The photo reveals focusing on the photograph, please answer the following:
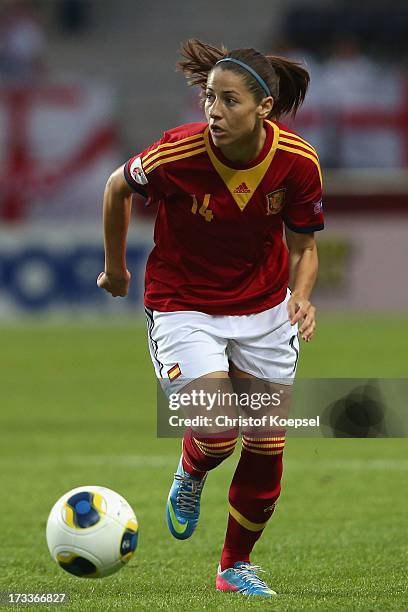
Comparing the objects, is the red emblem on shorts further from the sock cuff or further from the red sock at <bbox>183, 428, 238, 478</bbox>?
the sock cuff

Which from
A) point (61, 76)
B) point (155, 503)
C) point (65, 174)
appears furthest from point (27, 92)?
point (155, 503)

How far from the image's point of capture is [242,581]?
5094 mm

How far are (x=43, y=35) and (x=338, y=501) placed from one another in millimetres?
17749

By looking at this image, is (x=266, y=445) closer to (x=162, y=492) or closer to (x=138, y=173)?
(x=138, y=173)

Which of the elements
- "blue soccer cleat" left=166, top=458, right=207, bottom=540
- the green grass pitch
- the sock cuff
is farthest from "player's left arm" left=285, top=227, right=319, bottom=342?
the green grass pitch

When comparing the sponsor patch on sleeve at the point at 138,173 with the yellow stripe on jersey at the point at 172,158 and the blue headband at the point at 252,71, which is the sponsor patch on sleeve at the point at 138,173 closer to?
the yellow stripe on jersey at the point at 172,158

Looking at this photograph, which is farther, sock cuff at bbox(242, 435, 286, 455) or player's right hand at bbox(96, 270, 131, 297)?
player's right hand at bbox(96, 270, 131, 297)

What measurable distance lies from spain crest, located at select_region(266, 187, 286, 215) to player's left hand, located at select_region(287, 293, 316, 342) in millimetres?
332

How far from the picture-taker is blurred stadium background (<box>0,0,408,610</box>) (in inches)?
269

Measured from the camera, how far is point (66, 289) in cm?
1727

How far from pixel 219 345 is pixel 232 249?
0.37 m

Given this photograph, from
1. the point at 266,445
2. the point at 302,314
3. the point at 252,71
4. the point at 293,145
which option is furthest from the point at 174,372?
the point at 252,71

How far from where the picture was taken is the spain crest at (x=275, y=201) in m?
5.06

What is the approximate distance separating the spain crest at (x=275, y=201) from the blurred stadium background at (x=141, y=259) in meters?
1.41
